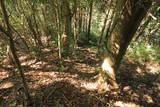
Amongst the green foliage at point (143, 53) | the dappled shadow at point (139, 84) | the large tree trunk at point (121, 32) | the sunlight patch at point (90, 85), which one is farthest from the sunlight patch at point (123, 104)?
the green foliage at point (143, 53)

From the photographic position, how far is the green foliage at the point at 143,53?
6.82 meters

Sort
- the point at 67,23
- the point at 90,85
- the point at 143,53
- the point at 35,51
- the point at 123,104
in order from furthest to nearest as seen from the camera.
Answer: the point at 143,53, the point at 35,51, the point at 67,23, the point at 90,85, the point at 123,104

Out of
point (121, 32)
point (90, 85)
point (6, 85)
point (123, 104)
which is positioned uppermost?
point (121, 32)

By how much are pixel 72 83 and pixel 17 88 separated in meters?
1.50

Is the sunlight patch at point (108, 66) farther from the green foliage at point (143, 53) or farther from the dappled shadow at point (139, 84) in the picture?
the green foliage at point (143, 53)

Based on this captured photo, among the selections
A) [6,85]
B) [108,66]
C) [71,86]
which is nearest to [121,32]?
[108,66]

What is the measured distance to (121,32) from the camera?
10.1ft

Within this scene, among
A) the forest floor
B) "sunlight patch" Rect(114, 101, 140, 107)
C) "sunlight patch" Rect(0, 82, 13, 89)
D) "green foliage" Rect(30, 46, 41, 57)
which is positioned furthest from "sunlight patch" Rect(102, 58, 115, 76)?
"green foliage" Rect(30, 46, 41, 57)

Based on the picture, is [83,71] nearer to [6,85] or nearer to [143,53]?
[6,85]

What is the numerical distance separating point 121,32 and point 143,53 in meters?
4.65

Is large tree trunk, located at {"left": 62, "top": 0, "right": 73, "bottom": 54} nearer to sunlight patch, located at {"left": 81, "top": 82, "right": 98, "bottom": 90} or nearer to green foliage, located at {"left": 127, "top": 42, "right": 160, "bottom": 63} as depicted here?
sunlight patch, located at {"left": 81, "top": 82, "right": 98, "bottom": 90}

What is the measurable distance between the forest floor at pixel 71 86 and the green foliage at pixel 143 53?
1006 millimetres

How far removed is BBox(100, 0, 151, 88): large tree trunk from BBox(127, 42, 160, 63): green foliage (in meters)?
3.58

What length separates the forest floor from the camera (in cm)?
338
